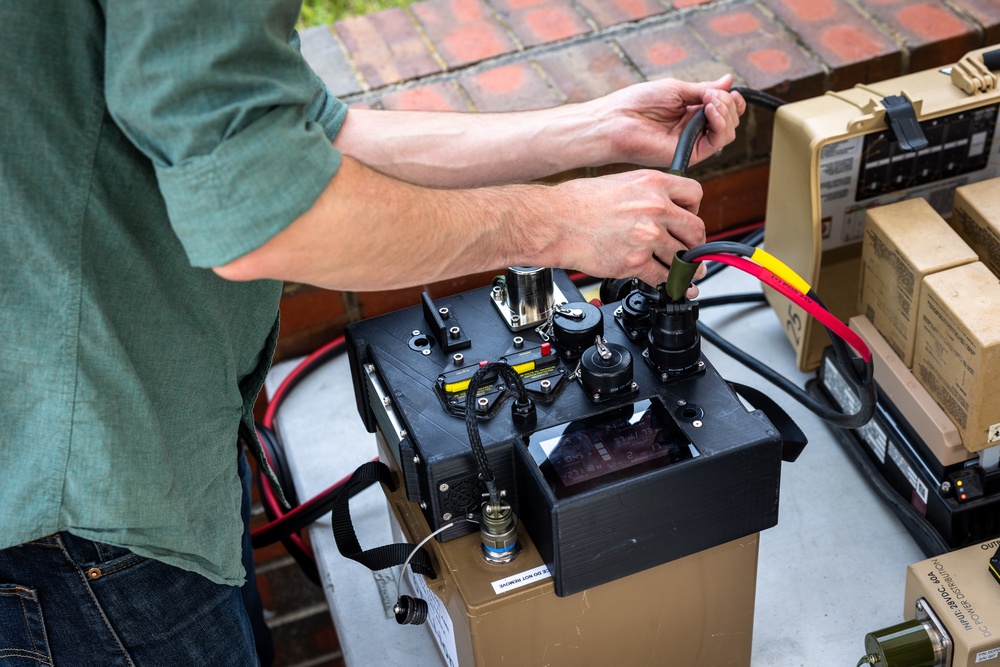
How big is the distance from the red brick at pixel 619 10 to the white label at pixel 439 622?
103 cm

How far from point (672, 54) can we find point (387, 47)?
0.48 metres

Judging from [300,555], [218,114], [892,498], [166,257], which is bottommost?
[300,555]

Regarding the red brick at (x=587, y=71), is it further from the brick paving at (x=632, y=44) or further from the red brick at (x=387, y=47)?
the red brick at (x=387, y=47)

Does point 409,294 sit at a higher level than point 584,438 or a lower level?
lower

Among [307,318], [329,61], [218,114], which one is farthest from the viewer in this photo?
[329,61]

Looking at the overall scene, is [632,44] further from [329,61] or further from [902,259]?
[902,259]

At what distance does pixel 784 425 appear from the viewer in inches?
41.6

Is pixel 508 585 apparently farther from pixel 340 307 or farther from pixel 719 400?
pixel 340 307

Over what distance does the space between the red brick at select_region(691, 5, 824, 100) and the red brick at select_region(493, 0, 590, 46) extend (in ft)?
0.66

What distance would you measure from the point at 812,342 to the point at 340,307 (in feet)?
2.20

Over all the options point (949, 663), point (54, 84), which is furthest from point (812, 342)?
point (54, 84)

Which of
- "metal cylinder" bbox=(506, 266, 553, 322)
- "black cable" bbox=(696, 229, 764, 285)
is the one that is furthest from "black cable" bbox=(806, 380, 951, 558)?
"metal cylinder" bbox=(506, 266, 553, 322)

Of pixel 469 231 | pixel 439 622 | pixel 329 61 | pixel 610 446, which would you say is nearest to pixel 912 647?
pixel 610 446

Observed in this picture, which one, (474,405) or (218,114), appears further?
(474,405)
